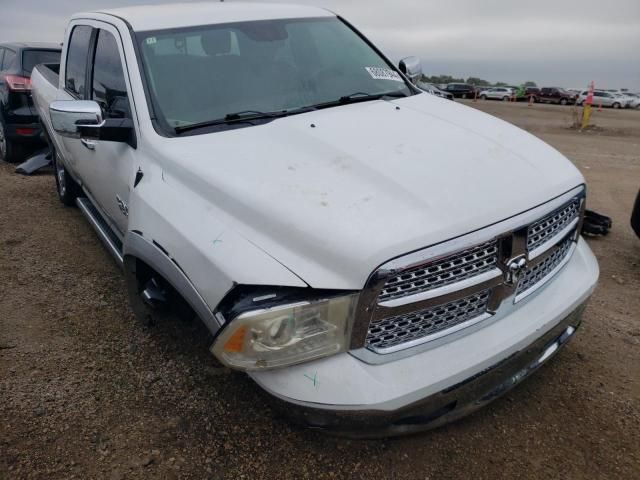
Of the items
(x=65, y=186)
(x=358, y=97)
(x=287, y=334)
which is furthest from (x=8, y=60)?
(x=287, y=334)

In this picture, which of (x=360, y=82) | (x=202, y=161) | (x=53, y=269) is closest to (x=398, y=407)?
(x=202, y=161)

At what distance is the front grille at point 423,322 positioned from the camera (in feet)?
5.99

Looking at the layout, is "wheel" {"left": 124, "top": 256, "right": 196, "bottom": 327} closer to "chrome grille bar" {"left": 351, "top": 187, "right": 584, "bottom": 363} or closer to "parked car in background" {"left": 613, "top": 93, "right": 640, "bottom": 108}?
"chrome grille bar" {"left": 351, "top": 187, "right": 584, "bottom": 363}

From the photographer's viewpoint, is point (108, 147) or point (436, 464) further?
point (108, 147)

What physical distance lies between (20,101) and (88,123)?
17.8 feet

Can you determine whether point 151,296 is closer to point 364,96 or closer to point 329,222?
point 329,222

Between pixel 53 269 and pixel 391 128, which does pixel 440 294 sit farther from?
pixel 53 269

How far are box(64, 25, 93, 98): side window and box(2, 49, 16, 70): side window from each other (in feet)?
12.7

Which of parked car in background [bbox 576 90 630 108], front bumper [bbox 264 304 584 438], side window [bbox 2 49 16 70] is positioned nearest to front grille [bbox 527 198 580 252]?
front bumper [bbox 264 304 584 438]

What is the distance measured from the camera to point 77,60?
155 inches

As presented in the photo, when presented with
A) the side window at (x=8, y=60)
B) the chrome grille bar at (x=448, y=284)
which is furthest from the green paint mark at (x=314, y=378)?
the side window at (x=8, y=60)

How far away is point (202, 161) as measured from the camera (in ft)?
7.41

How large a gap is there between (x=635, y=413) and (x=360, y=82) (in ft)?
7.59

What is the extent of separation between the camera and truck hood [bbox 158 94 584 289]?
178 cm
